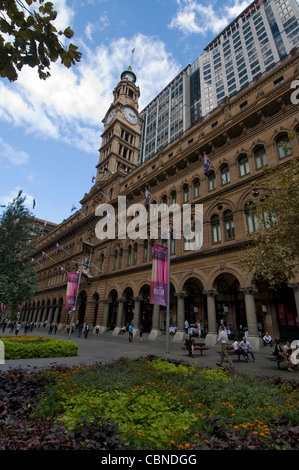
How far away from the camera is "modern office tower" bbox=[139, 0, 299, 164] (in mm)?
74062

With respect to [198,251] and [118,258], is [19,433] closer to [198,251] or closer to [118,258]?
[198,251]

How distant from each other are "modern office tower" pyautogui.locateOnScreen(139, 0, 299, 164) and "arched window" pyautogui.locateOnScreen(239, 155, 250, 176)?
163ft

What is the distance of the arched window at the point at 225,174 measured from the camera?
79.6ft

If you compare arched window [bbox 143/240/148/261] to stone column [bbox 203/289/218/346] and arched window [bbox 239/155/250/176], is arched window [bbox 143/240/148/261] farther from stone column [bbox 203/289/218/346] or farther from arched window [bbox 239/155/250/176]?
arched window [bbox 239/155/250/176]

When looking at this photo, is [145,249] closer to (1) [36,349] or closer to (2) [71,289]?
(2) [71,289]

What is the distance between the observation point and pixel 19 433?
12.7ft

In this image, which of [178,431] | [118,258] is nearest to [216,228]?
[118,258]

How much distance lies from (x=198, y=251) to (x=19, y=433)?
68.4 feet

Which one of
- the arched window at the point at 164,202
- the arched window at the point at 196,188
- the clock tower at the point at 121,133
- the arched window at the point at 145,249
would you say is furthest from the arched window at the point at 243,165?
the clock tower at the point at 121,133

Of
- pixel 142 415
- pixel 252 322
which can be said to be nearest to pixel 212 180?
pixel 252 322

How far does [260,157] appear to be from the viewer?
22.0 meters

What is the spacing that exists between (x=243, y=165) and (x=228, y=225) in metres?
6.15

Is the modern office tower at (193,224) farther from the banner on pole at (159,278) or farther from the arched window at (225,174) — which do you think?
the banner on pole at (159,278)

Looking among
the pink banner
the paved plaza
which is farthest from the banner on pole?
the pink banner
